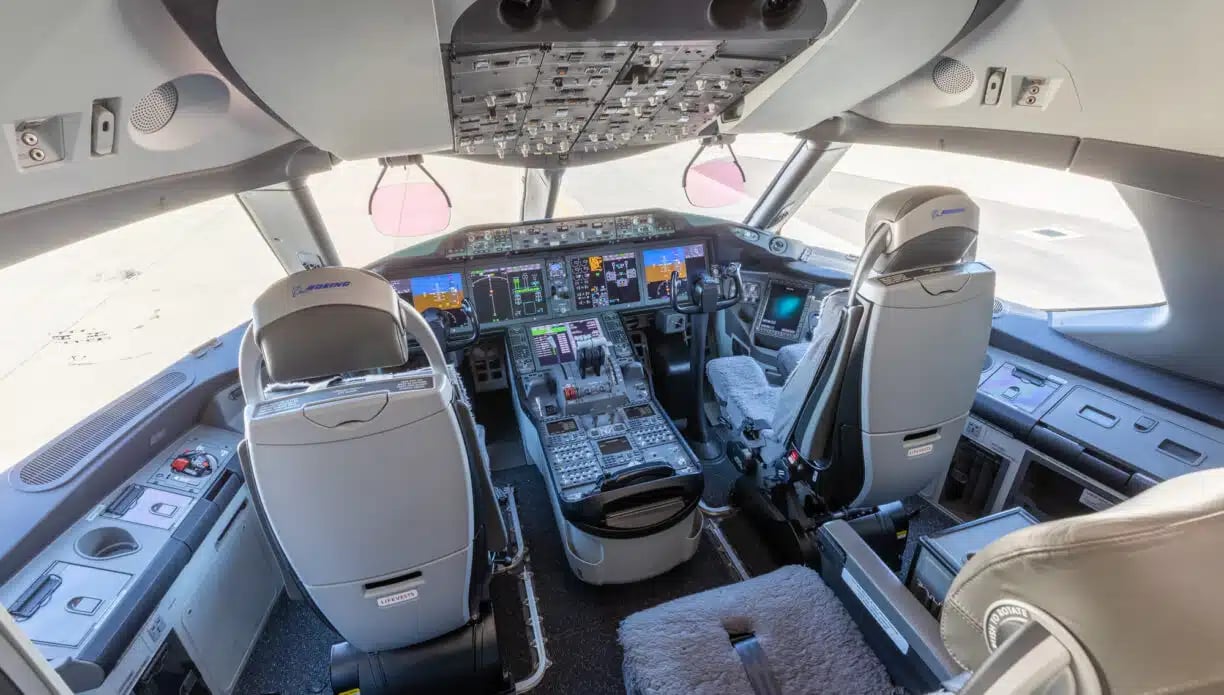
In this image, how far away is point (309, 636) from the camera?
7.68ft

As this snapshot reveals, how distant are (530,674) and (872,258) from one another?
202 centimetres

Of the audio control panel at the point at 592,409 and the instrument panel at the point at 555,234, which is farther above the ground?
the instrument panel at the point at 555,234

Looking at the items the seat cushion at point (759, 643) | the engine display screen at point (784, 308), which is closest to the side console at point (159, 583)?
the seat cushion at point (759, 643)

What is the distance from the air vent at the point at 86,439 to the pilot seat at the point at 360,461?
100 cm

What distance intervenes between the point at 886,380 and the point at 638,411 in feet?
4.37

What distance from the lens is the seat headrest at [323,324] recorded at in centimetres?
128

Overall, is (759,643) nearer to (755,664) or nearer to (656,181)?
(755,664)

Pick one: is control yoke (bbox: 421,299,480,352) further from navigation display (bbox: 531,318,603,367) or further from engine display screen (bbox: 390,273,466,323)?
navigation display (bbox: 531,318,603,367)

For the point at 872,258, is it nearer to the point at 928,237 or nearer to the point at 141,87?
the point at 928,237

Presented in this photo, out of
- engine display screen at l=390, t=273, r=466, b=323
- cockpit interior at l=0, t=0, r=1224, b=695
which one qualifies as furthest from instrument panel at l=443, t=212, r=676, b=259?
engine display screen at l=390, t=273, r=466, b=323

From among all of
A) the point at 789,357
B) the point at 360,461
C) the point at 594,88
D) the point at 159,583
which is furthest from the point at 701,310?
the point at 159,583

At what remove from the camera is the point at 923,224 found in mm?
1749

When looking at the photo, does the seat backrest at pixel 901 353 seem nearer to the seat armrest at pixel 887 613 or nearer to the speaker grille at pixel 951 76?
the seat armrest at pixel 887 613

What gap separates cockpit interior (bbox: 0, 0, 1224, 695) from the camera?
1.20 metres
